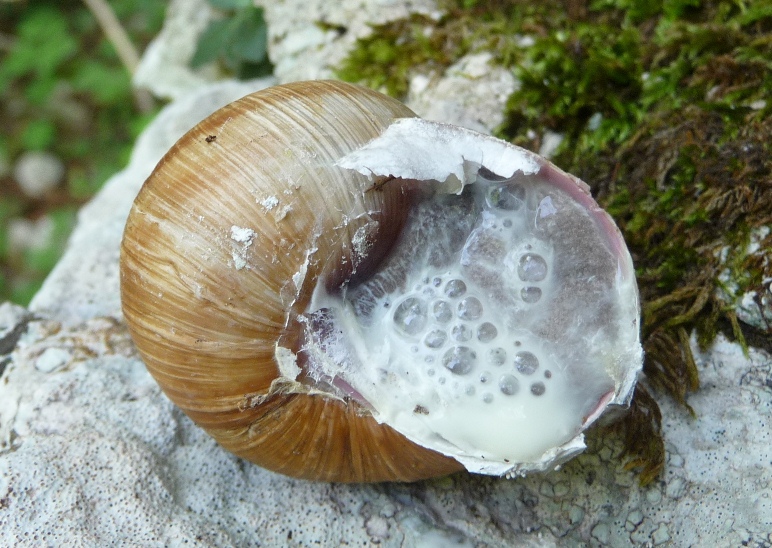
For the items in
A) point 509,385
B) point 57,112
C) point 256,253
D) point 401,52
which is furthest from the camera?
point 57,112

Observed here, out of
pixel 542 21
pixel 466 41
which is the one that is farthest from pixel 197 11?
pixel 542 21

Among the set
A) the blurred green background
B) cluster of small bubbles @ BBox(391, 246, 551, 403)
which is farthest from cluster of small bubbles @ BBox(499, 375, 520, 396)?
the blurred green background

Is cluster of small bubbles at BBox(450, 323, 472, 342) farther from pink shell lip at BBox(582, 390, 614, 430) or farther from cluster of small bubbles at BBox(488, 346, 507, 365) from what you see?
pink shell lip at BBox(582, 390, 614, 430)

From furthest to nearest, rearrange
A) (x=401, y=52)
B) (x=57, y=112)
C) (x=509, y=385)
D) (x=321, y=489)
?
(x=57, y=112) → (x=401, y=52) → (x=321, y=489) → (x=509, y=385)

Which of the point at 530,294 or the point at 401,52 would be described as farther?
the point at 401,52

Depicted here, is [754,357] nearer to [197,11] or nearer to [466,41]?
[466,41]

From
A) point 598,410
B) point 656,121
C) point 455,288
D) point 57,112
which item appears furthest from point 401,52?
point 57,112

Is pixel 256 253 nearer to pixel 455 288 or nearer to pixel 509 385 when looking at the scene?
pixel 455 288
